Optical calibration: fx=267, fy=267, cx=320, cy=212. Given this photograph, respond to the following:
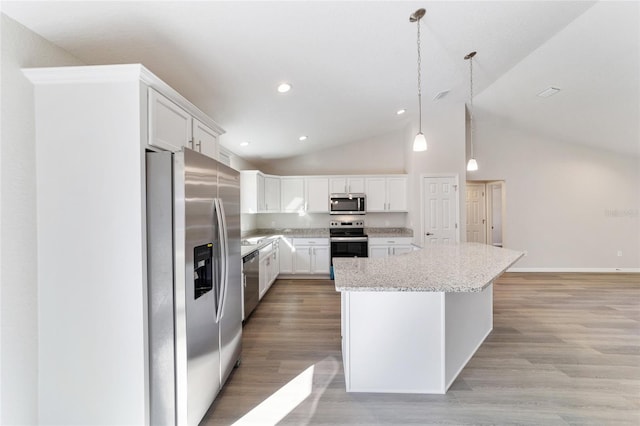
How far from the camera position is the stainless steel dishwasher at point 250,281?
10.8ft

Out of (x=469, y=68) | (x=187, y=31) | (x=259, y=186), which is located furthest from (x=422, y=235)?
(x=187, y=31)

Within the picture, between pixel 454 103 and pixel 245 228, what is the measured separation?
179 inches

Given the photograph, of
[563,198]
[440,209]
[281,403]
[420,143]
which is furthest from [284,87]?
[563,198]

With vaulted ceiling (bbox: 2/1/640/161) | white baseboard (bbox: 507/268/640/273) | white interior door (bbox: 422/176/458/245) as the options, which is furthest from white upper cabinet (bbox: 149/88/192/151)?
white baseboard (bbox: 507/268/640/273)

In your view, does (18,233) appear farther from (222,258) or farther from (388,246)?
(388,246)

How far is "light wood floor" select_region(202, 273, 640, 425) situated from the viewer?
1824mm

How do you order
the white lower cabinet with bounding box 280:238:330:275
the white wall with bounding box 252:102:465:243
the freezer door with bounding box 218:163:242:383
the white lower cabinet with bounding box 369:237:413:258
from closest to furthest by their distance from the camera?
the freezer door with bounding box 218:163:242:383, the white lower cabinet with bounding box 369:237:413:258, the white lower cabinet with bounding box 280:238:330:275, the white wall with bounding box 252:102:465:243

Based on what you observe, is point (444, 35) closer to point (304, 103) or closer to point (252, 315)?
point (304, 103)

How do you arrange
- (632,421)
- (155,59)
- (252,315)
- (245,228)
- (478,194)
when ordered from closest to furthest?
(632,421), (155,59), (252,315), (245,228), (478,194)

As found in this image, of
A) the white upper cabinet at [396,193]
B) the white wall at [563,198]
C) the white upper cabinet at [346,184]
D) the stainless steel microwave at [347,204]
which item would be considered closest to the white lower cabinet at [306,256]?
the stainless steel microwave at [347,204]

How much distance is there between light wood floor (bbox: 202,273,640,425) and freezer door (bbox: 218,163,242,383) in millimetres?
254

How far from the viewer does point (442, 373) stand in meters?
2.03

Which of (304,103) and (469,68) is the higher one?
(469,68)

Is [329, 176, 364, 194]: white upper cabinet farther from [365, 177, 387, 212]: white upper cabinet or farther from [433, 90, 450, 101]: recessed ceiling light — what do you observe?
[433, 90, 450, 101]: recessed ceiling light
